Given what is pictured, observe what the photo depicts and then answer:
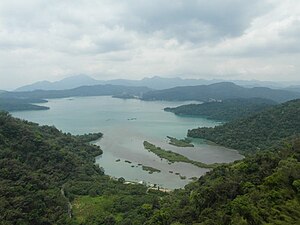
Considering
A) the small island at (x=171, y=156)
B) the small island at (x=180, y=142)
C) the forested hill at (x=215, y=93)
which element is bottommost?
the small island at (x=171, y=156)

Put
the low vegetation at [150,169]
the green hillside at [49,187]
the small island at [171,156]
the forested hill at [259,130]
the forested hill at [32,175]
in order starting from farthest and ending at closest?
the forested hill at [259,130], the small island at [171,156], the low vegetation at [150,169], the green hillside at [49,187], the forested hill at [32,175]

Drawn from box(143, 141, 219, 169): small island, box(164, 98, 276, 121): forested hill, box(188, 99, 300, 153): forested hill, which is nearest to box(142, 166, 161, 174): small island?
box(143, 141, 219, 169): small island

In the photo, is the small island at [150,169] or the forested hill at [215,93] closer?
the small island at [150,169]

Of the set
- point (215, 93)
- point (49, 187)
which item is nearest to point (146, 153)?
point (49, 187)

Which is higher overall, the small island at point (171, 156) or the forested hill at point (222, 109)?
the forested hill at point (222, 109)

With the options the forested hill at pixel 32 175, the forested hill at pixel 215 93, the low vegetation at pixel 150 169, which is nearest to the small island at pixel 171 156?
the low vegetation at pixel 150 169

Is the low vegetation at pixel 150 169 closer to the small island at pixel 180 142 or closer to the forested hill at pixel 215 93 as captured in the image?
the small island at pixel 180 142

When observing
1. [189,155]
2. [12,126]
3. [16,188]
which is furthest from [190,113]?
[16,188]

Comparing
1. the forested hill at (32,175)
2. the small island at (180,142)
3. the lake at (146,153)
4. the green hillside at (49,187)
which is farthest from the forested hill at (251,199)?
the small island at (180,142)

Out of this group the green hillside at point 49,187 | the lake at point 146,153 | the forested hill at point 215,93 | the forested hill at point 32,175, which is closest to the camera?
the forested hill at point 32,175

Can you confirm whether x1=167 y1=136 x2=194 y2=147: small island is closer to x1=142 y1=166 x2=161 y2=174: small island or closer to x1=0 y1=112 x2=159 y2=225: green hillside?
x1=142 y1=166 x2=161 y2=174: small island
